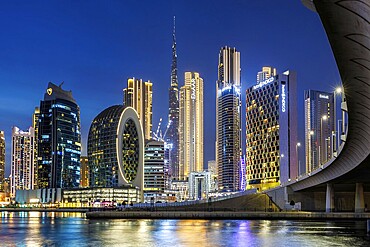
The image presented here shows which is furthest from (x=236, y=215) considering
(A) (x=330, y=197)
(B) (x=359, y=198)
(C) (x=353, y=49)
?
(C) (x=353, y=49)

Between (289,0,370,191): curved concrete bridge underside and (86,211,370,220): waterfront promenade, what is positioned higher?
(289,0,370,191): curved concrete bridge underside

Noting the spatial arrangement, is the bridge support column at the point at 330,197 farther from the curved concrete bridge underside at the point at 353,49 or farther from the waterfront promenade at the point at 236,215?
the curved concrete bridge underside at the point at 353,49

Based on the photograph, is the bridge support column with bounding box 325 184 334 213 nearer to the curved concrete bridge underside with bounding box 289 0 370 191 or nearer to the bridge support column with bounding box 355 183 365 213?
the bridge support column with bounding box 355 183 365 213

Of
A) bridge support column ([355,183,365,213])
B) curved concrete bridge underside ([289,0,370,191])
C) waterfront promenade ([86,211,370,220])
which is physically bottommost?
waterfront promenade ([86,211,370,220])

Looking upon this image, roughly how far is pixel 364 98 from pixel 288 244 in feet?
82.2

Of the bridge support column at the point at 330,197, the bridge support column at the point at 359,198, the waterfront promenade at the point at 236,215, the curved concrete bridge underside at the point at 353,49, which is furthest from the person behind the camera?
the bridge support column at the point at 330,197

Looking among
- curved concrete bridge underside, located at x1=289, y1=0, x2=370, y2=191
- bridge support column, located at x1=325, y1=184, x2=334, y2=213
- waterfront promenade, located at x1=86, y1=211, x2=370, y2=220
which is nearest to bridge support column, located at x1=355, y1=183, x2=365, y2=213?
waterfront promenade, located at x1=86, y1=211, x2=370, y2=220

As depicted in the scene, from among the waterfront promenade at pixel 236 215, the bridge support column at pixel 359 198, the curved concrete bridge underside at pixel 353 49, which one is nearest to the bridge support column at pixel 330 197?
the waterfront promenade at pixel 236 215

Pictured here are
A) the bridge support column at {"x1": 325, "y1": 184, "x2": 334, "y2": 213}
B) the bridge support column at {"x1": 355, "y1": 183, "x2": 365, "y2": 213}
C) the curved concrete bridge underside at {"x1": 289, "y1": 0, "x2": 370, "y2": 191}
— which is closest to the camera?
the curved concrete bridge underside at {"x1": 289, "y1": 0, "x2": 370, "y2": 191}

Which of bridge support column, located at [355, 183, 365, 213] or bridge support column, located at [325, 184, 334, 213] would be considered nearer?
bridge support column, located at [355, 183, 365, 213]

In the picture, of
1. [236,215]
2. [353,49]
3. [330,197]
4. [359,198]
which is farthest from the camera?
[236,215]

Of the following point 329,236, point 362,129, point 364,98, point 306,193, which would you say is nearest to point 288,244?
point 329,236

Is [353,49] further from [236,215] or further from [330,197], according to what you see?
[236,215]

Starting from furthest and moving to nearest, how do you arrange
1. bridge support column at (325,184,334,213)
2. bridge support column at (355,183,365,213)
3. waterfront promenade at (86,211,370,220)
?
bridge support column at (325,184,334,213) < waterfront promenade at (86,211,370,220) < bridge support column at (355,183,365,213)
